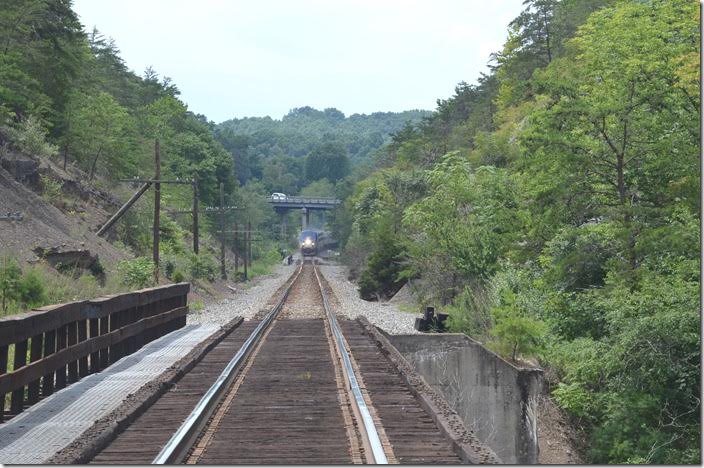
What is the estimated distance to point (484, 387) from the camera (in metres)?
18.6

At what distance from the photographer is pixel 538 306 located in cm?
2270

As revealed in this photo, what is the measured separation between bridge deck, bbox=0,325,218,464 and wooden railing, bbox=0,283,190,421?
0.19 m

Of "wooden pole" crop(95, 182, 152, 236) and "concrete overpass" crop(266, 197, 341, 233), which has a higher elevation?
"concrete overpass" crop(266, 197, 341, 233)

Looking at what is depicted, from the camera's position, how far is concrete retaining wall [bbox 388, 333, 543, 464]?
56.3ft

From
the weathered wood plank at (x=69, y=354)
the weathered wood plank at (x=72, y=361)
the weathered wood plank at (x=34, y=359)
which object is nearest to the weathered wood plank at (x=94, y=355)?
the weathered wood plank at (x=69, y=354)

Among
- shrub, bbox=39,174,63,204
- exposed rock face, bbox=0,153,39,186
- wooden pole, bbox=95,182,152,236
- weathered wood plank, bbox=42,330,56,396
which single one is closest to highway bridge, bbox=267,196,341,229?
shrub, bbox=39,174,63,204

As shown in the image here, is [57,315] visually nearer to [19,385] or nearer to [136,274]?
[19,385]

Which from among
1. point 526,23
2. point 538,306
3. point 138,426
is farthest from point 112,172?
point 138,426

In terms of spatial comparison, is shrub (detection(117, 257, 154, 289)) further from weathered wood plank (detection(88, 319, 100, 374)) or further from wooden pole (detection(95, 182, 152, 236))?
weathered wood plank (detection(88, 319, 100, 374))

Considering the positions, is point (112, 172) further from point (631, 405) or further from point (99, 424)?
point (99, 424)

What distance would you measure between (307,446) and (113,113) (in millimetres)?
53537

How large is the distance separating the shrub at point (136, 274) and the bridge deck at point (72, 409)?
16737 mm

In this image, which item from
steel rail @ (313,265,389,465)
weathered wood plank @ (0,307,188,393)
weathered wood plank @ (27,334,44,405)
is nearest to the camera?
steel rail @ (313,265,389,465)

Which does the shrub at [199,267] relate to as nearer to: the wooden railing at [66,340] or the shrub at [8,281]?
the shrub at [8,281]
